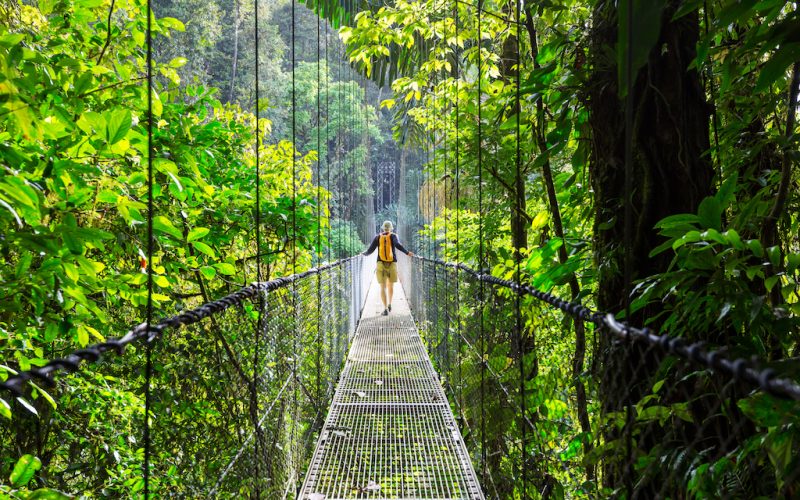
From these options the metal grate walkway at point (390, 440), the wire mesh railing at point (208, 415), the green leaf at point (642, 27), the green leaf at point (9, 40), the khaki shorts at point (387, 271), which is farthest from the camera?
the khaki shorts at point (387, 271)

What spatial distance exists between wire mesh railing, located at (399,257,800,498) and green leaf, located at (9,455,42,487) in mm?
714

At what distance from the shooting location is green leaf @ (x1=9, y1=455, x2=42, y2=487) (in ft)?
2.30

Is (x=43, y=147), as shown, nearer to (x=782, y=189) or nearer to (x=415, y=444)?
(x=782, y=189)

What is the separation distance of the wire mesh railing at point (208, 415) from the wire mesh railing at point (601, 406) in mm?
588

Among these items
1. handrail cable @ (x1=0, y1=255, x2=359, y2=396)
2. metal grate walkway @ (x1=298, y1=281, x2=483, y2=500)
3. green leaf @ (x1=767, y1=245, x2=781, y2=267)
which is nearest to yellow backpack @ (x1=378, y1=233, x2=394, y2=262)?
metal grate walkway @ (x1=298, y1=281, x2=483, y2=500)

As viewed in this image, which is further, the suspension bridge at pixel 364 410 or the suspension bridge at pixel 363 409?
the suspension bridge at pixel 364 410

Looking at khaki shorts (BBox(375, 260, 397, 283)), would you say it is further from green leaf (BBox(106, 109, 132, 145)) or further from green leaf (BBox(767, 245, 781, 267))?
green leaf (BBox(767, 245, 781, 267))

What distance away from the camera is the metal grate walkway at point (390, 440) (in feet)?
5.92

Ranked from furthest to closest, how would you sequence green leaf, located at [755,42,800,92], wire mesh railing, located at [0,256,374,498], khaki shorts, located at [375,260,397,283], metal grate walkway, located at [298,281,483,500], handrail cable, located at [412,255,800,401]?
khaki shorts, located at [375,260,397,283], metal grate walkway, located at [298,281,483,500], wire mesh railing, located at [0,256,374,498], green leaf, located at [755,42,800,92], handrail cable, located at [412,255,800,401]

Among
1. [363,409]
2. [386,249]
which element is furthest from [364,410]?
[386,249]

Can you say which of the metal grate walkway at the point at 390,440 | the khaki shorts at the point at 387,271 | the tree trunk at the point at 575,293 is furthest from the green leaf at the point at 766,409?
the khaki shorts at the point at 387,271

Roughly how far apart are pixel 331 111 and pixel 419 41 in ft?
60.4

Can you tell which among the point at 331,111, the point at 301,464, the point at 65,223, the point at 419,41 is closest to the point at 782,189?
the point at 65,223

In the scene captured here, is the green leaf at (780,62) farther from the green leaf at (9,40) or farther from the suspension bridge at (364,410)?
the green leaf at (9,40)
